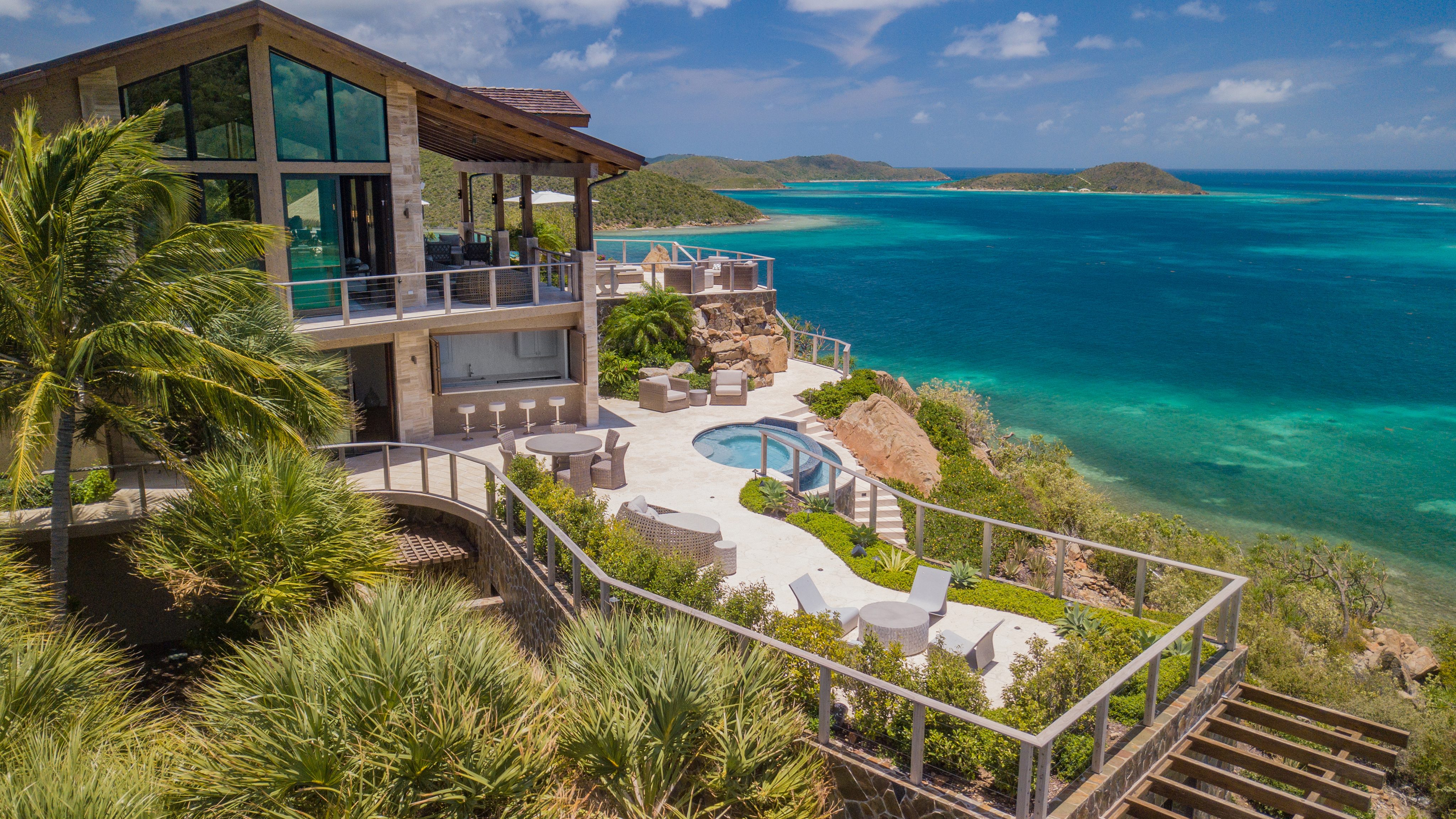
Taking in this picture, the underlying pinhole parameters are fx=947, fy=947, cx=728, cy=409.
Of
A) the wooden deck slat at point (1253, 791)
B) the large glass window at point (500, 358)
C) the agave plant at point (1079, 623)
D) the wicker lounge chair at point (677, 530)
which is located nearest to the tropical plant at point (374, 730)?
the wicker lounge chair at point (677, 530)

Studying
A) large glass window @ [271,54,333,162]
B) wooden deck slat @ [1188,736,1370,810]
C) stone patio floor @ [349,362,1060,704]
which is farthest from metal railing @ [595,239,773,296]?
wooden deck slat @ [1188,736,1370,810]

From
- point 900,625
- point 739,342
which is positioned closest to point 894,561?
point 900,625

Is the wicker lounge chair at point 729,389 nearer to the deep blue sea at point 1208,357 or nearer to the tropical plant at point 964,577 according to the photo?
the tropical plant at point 964,577

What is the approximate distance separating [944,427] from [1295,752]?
13297 mm

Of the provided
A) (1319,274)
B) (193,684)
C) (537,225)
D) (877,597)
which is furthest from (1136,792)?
(1319,274)

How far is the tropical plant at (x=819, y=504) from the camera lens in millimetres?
15656

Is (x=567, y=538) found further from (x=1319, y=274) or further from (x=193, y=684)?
(x=1319, y=274)

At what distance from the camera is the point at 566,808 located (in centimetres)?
692

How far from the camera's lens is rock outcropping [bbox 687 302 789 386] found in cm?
2555

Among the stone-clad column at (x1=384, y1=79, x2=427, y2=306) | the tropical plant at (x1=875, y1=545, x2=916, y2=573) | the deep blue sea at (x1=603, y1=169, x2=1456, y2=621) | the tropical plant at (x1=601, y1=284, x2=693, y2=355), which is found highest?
the stone-clad column at (x1=384, y1=79, x2=427, y2=306)

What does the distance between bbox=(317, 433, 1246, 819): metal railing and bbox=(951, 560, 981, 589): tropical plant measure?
1.17 feet

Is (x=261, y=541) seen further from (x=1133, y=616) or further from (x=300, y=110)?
(x=1133, y=616)

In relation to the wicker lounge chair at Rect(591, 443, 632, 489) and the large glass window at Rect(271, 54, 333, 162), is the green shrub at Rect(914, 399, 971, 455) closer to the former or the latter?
the wicker lounge chair at Rect(591, 443, 632, 489)

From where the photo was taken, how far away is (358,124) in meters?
18.0
